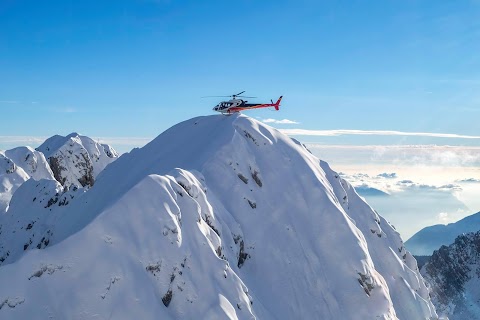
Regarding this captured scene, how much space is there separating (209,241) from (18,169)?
7588 centimetres

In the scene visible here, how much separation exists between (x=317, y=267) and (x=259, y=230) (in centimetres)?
773

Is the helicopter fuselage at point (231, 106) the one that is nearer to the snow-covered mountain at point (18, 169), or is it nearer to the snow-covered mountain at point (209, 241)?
the snow-covered mountain at point (209, 241)

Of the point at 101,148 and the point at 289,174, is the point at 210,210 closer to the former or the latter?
the point at 289,174

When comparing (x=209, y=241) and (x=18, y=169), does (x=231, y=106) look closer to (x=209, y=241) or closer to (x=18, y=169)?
(x=209, y=241)

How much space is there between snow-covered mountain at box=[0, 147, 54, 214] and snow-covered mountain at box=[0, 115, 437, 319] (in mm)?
26648

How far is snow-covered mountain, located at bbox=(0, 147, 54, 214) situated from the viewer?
8819 centimetres

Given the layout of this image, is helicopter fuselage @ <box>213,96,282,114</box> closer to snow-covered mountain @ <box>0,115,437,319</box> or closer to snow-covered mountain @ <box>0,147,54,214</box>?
snow-covered mountain @ <box>0,115,437,319</box>

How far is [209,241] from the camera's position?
119ft

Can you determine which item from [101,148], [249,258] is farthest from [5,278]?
[101,148]

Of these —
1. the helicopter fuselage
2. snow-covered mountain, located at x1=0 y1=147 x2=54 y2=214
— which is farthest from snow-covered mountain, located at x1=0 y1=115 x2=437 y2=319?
snow-covered mountain, located at x1=0 y1=147 x2=54 y2=214

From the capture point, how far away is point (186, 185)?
39.4 m

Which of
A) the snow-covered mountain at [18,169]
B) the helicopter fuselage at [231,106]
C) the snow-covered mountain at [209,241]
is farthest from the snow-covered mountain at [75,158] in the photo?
the helicopter fuselage at [231,106]

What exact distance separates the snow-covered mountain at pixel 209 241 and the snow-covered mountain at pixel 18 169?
87.4 ft

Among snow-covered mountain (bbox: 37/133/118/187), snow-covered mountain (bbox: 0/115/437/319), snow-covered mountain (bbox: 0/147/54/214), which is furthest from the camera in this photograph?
snow-covered mountain (bbox: 37/133/118/187)
